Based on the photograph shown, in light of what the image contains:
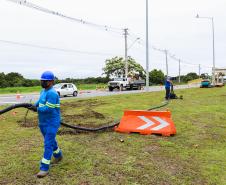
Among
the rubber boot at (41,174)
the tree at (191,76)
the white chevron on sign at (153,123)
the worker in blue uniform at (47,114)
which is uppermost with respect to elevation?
the tree at (191,76)

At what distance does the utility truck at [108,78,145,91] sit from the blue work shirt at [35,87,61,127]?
3867cm

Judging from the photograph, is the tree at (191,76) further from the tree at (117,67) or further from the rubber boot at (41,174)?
the rubber boot at (41,174)

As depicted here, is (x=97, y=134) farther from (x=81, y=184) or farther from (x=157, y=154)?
(x=81, y=184)

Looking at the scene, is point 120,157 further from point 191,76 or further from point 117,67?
point 191,76

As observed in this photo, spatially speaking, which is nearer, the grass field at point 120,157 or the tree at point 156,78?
the grass field at point 120,157

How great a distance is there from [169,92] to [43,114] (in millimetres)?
16533

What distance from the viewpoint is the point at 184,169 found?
5.45m

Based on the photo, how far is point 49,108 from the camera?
4.89 metres

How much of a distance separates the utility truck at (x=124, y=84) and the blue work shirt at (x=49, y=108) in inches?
1522

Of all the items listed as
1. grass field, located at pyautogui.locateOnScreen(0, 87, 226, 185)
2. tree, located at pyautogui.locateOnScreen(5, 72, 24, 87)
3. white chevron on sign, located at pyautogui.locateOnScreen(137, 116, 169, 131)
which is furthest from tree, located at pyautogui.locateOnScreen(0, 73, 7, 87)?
white chevron on sign, located at pyautogui.locateOnScreen(137, 116, 169, 131)

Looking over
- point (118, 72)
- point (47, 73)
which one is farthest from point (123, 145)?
point (118, 72)

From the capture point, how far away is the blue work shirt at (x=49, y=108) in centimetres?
489

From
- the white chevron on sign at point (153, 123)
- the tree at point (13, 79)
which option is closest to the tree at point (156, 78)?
the tree at point (13, 79)

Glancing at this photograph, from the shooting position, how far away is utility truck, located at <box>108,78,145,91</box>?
4388 cm
